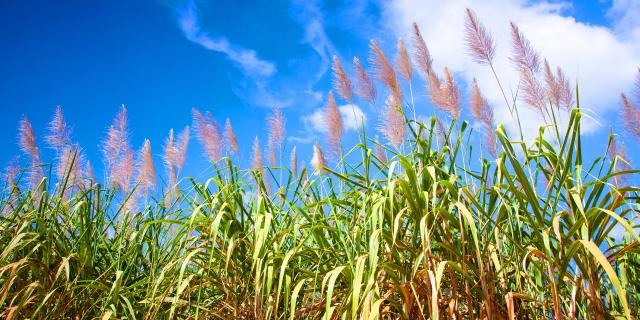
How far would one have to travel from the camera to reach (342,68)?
324cm

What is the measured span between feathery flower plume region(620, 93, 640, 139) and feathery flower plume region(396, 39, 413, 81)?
116 centimetres

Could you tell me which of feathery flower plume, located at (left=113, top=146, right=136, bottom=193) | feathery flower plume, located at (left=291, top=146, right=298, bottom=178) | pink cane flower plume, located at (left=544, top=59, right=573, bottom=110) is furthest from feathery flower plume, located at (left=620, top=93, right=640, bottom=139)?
feathery flower plume, located at (left=113, top=146, right=136, bottom=193)

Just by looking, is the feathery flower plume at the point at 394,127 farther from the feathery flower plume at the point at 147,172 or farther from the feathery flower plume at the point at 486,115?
the feathery flower plume at the point at 147,172

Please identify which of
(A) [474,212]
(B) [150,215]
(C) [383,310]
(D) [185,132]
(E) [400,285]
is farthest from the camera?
(D) [185,132]

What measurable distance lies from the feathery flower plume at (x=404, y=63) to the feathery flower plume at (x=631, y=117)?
1162 millimetres

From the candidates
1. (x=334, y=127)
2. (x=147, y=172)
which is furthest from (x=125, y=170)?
(x=334, y=127)

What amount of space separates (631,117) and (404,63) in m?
1.24

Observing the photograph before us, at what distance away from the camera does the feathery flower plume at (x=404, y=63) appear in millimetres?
3062

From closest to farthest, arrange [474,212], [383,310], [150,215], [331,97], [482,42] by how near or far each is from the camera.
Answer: [383,310] → [474,212] → [482,42] → [150,215] → [331,97]

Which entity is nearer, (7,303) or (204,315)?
(204,315)

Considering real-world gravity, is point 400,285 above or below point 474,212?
below

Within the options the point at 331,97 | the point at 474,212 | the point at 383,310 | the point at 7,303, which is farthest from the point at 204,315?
the point at 331,97

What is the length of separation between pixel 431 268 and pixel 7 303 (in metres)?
1.96

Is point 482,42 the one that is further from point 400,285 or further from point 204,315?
point 204,315
